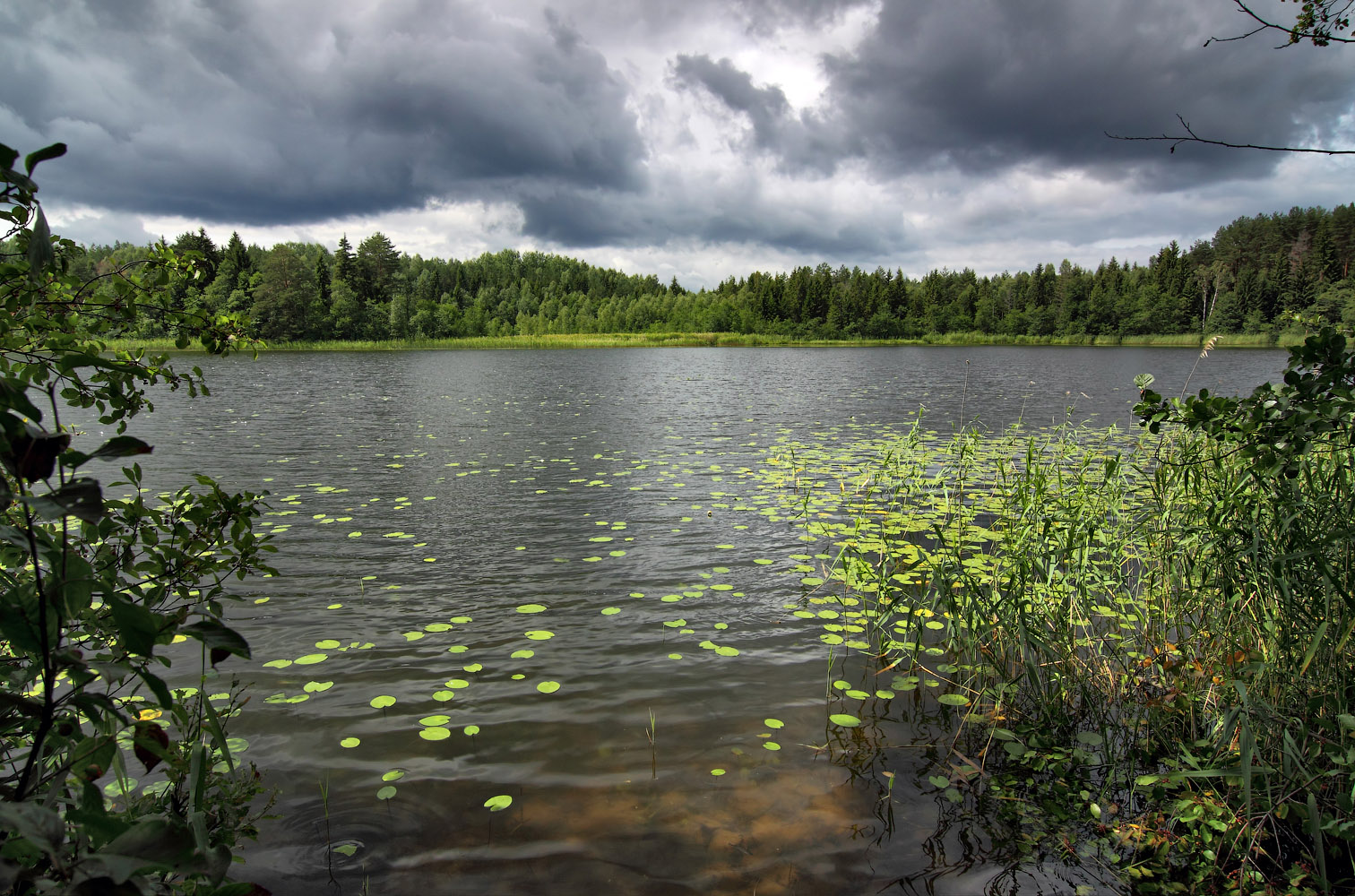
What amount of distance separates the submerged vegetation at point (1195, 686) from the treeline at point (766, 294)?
72943 mm

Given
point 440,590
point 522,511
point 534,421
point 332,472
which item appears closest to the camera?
point 440,590

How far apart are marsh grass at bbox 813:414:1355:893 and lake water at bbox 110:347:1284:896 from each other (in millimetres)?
517

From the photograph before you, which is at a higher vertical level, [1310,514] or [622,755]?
[1310,514]

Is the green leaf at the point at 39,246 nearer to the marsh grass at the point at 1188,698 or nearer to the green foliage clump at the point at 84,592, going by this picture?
the green foliage clump at the point at 84,592

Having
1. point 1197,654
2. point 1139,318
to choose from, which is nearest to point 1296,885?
point 1197,654

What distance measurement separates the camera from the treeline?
3386 inches

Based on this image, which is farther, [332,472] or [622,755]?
[332,472]

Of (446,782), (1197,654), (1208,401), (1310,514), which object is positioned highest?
(1208,401)

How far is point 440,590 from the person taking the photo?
25.8ft

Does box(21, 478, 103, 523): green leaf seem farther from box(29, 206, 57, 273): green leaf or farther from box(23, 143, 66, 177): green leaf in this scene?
box(23, 143, 66, 177): green leaf

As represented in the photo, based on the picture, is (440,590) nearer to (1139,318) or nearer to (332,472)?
(332,472)

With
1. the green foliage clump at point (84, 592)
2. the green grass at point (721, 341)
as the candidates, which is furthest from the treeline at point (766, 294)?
the green foliage clump at point (84, 592)

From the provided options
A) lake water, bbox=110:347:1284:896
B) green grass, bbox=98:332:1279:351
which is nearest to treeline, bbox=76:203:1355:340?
green grass, bbox=98:332:1279:351

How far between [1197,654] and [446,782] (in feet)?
17.1
